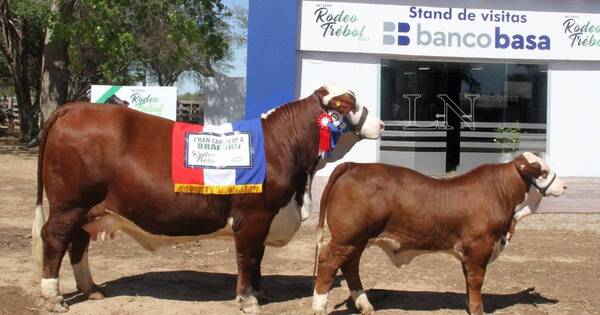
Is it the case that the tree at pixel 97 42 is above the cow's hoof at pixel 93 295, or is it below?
above

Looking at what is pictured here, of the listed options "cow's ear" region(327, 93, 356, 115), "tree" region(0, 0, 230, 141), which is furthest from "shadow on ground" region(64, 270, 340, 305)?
"tree" region(0, 0, 230, 141)

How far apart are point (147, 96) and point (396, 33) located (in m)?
6.59

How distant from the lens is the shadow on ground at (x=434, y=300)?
6.11m

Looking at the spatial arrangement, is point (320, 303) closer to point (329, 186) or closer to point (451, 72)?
point (329, 186)

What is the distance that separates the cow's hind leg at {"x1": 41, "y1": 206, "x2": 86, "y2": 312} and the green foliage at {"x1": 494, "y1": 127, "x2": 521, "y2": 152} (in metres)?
13.7

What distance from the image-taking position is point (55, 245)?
569cm

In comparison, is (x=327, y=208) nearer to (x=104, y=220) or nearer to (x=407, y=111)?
(x=104, y=220)

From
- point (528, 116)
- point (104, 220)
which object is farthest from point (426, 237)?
point (528, 116)

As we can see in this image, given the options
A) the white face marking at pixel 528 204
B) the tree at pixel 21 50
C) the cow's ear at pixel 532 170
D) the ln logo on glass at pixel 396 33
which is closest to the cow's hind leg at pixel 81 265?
the white face marking at pixel 528 204

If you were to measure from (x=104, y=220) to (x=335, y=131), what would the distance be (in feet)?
6.83

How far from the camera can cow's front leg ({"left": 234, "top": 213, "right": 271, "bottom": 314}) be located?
571 centimetres

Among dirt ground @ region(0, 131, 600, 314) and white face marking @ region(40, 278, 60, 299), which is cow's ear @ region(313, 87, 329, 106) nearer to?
dirt ground @ region(0, 131, 600, 314)

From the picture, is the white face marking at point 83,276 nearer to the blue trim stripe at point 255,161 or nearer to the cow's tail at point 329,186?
the blue trim stripe at point 255,161

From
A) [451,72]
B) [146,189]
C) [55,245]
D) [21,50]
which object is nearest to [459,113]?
[451,72]
